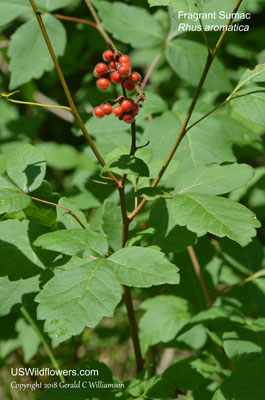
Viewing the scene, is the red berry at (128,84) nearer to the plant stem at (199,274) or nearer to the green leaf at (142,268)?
the green leaf at (142,268)

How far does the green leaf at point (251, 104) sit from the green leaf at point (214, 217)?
28cm

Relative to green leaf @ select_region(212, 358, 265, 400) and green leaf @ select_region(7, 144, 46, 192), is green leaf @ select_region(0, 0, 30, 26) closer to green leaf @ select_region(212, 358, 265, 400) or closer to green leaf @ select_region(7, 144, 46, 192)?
green leaf @ select_region(7, 144, 46, 192)

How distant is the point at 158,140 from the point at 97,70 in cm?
76

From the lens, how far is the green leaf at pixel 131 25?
2.28 meters

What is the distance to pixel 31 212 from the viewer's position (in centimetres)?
149

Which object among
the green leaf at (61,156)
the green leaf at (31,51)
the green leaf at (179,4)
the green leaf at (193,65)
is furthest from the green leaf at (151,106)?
the green leaf at (61,156)

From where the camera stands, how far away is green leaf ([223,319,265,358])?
1582 mm

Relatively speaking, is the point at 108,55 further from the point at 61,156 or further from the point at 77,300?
the point at 61,156

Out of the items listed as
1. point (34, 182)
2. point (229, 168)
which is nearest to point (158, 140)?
point (229, 168)

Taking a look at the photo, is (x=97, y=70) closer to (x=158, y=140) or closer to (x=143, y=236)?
(x=143, y=236)

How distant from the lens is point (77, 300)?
3.73ft

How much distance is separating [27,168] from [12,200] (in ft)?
0.55

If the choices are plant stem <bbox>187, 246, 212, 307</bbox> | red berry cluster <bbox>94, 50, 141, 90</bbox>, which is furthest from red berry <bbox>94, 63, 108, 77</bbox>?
plant stem <bbox>187, 246, 212, 307</bbox>

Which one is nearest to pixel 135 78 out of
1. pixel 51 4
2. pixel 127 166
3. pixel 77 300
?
pixel 127 166
